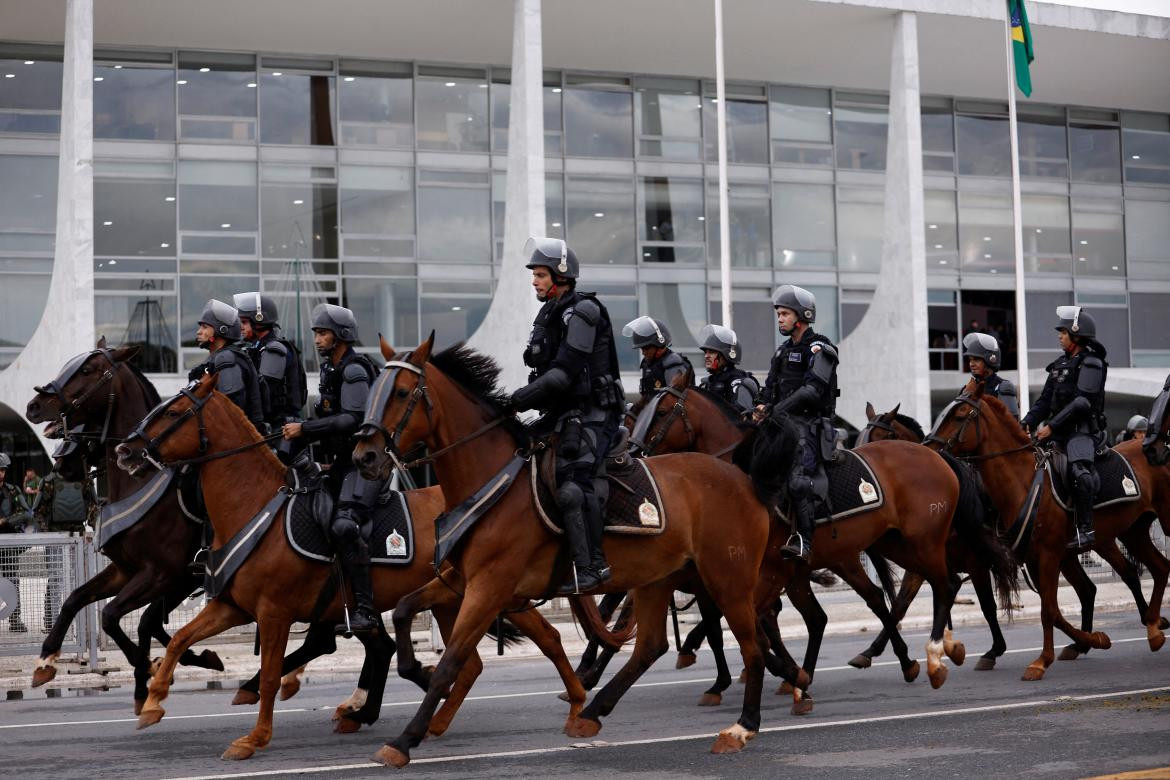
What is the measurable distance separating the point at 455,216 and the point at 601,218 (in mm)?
3701

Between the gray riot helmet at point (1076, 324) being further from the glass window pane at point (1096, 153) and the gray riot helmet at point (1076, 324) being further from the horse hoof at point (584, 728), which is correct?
the glass window pane at point (1096, 153)

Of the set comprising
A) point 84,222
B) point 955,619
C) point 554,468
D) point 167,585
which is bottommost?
point 955,619

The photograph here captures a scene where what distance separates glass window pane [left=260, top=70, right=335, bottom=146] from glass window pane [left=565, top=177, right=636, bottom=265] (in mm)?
5992

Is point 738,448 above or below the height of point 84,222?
below

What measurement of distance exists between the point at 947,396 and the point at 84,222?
22189 millimetres

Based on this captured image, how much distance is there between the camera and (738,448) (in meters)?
10.1

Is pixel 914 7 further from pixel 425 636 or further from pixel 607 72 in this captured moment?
pixel 425 636

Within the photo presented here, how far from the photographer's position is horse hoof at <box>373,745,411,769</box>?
8135 mm

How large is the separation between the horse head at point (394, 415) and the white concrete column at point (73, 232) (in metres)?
21.3

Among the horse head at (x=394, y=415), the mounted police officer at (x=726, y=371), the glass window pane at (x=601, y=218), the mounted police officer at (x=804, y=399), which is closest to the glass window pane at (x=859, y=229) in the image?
the glass window pane at (x=601, y=218)

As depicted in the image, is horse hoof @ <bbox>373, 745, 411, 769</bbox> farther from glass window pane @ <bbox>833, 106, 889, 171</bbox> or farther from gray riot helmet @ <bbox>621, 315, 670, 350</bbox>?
glass window pane @ <bbox>833, 106, 889, 171</bbox>

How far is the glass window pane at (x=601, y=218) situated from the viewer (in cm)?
3525

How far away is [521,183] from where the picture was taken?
3155 cm

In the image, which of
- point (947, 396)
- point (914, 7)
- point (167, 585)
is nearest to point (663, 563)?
point (167, 585)
